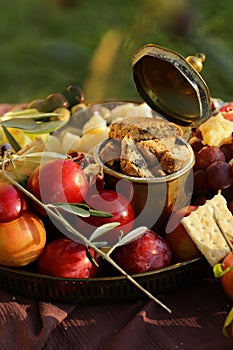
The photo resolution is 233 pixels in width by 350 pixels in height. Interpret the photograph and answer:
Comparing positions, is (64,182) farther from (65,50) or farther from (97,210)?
(65,50)

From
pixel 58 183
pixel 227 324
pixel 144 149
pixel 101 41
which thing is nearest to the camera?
pixel 227 324

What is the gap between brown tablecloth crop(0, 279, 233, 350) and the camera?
34.3 inches

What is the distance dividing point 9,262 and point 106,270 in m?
0.16

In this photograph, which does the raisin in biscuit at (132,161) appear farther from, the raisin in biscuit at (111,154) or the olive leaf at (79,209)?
the olive leaf at (79,209)

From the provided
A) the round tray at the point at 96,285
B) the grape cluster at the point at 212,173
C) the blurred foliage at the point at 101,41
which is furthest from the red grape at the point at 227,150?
the blurred foliage at the point at 101,41

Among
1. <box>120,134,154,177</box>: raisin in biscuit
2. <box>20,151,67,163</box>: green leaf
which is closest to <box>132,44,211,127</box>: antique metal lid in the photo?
<box>120,134,154,177</box>: raisin in biscuit

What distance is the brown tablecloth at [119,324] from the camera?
2.86 feet

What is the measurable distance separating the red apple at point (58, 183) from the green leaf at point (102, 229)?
0.08 meters

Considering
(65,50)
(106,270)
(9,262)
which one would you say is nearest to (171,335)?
(106,270)

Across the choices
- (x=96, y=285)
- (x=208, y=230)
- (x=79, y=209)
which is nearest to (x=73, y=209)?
(x=79, y=209)

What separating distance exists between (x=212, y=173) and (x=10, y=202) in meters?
0.39

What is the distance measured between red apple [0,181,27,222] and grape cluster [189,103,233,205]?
34 cm

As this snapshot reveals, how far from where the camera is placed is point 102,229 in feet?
2.91

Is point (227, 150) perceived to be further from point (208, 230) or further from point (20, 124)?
point (20, 124)
